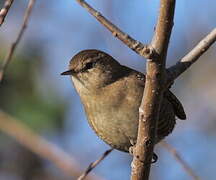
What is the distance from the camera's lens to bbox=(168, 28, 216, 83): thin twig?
11.5 feet

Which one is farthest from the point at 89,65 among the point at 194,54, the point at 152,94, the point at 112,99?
the point at 152,94

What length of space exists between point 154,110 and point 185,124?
396 cm

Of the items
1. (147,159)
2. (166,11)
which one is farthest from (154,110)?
(166,11)

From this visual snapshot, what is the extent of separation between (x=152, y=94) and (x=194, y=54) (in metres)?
0.95

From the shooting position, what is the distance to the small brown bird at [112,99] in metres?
3.96

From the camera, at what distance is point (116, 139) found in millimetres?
4086

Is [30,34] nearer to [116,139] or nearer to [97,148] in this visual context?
[97,148]

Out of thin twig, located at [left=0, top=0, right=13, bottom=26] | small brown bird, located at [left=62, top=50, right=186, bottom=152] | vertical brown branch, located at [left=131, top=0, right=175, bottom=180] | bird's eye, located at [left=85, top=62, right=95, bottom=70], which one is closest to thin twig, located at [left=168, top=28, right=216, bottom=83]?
small brown bird, located at [left=62, top=50, right=186, bottom=152]

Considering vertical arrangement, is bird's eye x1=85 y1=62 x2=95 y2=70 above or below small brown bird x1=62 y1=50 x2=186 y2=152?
above

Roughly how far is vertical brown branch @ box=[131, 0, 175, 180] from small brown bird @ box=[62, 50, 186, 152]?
0.71 metres

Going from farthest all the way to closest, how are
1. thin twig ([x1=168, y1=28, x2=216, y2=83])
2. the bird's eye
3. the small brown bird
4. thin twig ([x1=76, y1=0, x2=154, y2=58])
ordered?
1. the bird's eye
2. the small brown bird
3. thin twig ([x1=168, y1=28, x2=216, y2=83])
4. thin twig ([x1=76, y1=0, x2=154, y2=58])

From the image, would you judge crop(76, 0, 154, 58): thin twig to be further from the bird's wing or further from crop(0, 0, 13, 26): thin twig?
the bird's wing

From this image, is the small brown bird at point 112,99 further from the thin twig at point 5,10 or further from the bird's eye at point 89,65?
the thin twig at point 5,10

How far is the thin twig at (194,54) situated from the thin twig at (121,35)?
0.86 meters
